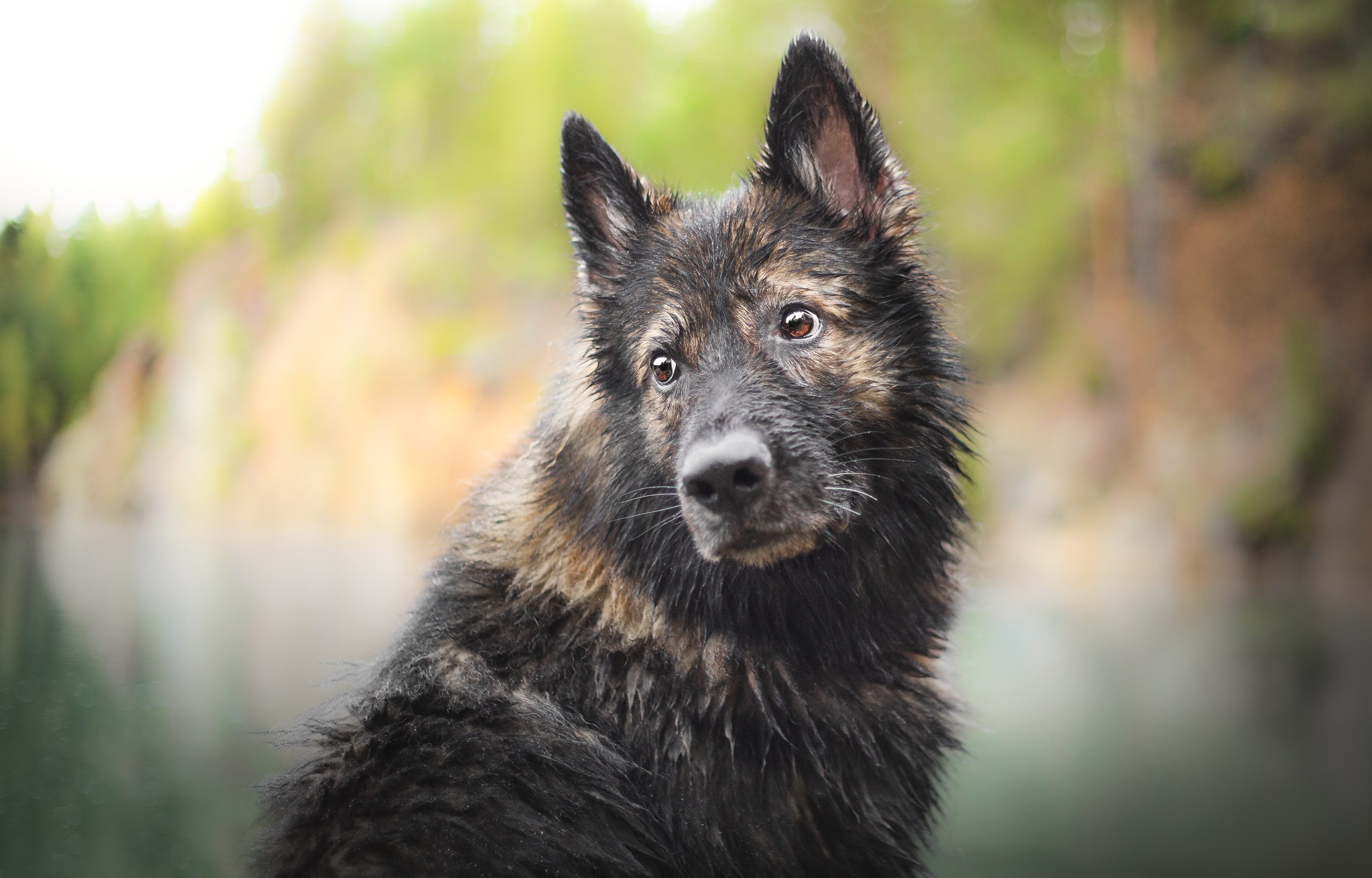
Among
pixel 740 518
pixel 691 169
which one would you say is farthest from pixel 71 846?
pixel 691 169

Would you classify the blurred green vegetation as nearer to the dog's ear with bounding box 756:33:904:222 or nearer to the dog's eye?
the dog's ear with bounding box 756:33:904:222

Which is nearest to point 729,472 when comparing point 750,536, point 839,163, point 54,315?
point 750,536

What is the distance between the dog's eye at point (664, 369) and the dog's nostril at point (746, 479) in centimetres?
45

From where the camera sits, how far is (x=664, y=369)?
2.18m

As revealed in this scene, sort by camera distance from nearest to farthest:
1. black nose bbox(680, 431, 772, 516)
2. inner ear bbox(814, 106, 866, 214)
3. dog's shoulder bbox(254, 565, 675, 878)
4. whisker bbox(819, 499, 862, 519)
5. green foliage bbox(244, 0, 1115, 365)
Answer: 1. dog's shoulder bbox(254, 565, 675, 878)
2. black nose bbox(680, 431, 772, 516)
3. whisker bbox(819, 499, 862, 519)
4. inner ear bbox(814, 106, 866, 214)
5. green foliage bbox(244, 0, 1115, 365)

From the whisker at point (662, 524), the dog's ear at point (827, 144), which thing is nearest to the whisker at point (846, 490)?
the whisker at point (662, 524)

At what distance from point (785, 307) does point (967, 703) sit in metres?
1.40

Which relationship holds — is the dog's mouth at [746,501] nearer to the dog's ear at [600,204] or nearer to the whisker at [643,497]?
the whisker at [643,497]

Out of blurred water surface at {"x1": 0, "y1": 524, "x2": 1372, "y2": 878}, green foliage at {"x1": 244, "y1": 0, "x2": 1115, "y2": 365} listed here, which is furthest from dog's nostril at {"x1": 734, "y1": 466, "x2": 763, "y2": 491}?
green foliage at {"x1": 244, "y1": 0, "x2": 1115, "y2": 365}

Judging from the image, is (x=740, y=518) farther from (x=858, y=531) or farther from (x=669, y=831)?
(x=669, y=831)

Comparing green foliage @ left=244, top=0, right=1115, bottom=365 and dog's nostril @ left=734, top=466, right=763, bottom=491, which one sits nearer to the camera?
dog's nostril @ left=734, top=466, right=763, bottom=491

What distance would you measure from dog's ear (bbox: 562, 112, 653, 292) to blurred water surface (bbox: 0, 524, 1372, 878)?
1.08 metres

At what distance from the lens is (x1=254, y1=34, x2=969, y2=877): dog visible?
5.90 feet

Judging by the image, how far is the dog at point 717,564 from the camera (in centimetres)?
180
